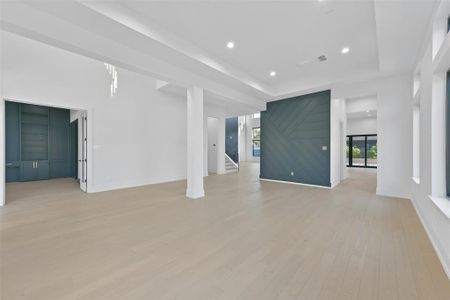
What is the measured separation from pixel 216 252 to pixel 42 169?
27.2 feet

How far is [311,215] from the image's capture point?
3.48 metres

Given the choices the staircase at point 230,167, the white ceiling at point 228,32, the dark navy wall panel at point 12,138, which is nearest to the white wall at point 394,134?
the white ceiling at point 228,32

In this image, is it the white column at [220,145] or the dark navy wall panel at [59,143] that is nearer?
the dark navy wall panel at [59,143]

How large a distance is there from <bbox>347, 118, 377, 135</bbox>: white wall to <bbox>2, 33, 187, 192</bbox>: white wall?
9.06 meters

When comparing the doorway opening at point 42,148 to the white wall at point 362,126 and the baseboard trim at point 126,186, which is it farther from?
the white wall at point 362,126

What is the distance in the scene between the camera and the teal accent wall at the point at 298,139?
603 cm

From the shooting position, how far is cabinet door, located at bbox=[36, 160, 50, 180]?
6984mm

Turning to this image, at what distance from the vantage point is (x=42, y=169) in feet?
23.2

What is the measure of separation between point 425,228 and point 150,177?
6.55 meters

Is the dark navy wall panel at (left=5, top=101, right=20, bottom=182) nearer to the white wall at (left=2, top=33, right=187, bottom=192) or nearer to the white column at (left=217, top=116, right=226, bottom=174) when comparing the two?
the white wall at (left=2, top=33, right=187, bottom=192)

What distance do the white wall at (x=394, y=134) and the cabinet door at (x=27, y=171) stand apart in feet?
36.5

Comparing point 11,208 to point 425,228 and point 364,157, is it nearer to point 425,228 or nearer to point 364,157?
point 425,228

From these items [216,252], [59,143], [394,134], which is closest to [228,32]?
[216,252]

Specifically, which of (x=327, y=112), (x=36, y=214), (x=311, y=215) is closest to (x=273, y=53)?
(x=327, y=112)
